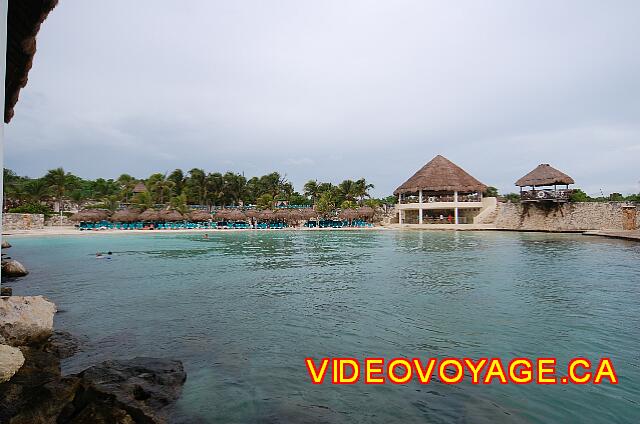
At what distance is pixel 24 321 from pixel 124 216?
33.6 m

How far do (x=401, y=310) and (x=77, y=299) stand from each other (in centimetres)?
654

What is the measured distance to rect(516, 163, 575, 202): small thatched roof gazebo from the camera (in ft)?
91.5

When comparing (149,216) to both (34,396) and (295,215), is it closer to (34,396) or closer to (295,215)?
(295,215)

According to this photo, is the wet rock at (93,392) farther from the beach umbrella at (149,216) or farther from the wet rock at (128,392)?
the beach umbrella at (149,216)

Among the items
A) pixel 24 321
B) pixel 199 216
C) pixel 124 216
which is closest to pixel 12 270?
pixel 24 321

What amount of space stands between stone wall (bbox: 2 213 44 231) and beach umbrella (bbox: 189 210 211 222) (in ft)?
42.2

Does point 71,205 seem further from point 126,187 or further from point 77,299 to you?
point 77,299

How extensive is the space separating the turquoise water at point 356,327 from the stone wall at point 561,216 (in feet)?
61.0

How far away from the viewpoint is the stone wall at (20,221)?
30.2m

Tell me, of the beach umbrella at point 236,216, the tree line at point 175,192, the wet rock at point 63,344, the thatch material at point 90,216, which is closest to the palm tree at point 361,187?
the tree line at point 175,192

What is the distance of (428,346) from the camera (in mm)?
4672

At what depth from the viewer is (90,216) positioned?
1305 inches

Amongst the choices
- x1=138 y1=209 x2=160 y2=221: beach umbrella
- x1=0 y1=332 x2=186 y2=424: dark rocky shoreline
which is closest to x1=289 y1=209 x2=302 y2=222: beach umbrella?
x1=138 y1=209 x2=160 y2=221: beach umbrella

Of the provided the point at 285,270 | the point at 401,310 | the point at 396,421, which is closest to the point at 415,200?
the point at 285,270
